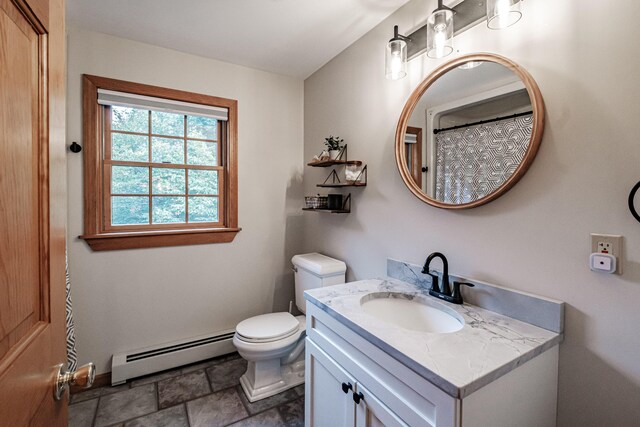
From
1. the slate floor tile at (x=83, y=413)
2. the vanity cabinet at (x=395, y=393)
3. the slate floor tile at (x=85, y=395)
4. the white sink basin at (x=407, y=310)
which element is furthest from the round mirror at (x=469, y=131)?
the slate floor tile at (x=85, y=395)

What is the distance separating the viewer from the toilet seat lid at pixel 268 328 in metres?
1.85

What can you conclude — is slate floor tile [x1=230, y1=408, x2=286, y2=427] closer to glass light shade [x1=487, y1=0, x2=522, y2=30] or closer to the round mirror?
the round mirror

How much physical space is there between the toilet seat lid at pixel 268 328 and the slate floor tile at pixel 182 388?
507 mm

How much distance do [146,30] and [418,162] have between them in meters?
1.98

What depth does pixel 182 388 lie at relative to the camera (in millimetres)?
1999

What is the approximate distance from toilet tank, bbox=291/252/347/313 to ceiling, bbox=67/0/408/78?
1.55 m

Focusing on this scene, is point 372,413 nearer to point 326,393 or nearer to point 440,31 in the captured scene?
point 326,393

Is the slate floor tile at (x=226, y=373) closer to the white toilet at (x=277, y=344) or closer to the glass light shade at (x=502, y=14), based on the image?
the white toilet at (x=277, y=344)

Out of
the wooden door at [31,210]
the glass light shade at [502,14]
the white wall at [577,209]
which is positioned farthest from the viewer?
the glass light shade at [502,14]

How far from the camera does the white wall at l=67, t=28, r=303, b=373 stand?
6.50 ft

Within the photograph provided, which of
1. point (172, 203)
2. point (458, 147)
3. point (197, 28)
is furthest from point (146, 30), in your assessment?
point (458, 147)

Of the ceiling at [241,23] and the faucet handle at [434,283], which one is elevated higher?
the ceiling at [241,23]

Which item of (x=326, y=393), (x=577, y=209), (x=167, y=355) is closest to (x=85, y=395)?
(x=167, y=355)

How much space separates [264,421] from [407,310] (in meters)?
1.10
